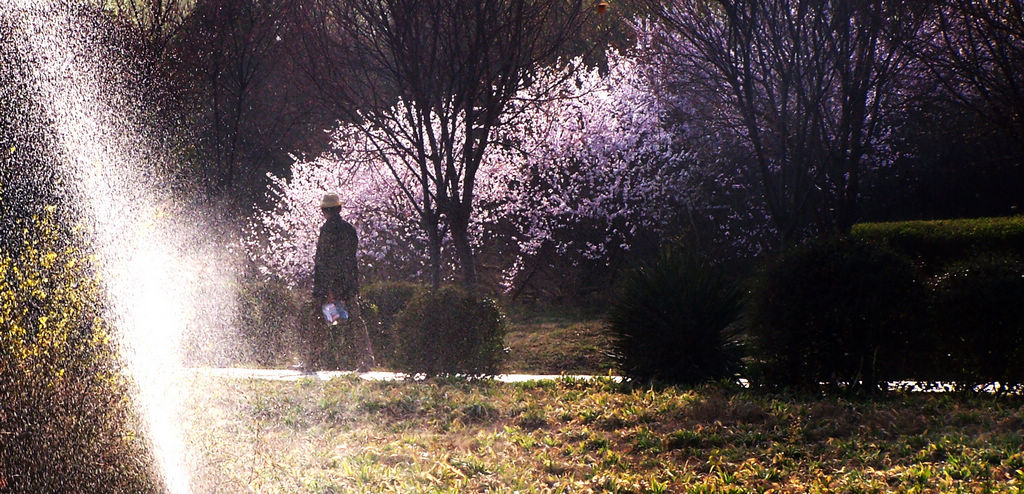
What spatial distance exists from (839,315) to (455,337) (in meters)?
3.33

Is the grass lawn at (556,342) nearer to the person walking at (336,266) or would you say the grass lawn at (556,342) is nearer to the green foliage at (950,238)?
the person walking at (336,266)

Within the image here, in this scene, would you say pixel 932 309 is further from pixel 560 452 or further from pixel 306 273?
pixel 306 273

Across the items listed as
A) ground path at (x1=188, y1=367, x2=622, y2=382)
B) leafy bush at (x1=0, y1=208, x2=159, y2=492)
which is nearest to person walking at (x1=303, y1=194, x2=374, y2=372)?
ground path at (x1=188, y1=367, x2=622, y2=382)

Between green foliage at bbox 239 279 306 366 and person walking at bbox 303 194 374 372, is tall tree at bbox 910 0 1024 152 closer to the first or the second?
person walking at bbox 303 194 374 372

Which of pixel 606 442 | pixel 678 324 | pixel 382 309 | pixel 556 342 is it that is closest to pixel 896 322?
pixel 678 324

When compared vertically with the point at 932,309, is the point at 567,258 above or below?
above

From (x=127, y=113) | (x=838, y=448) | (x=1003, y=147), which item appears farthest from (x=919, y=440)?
(x=1003, y=147)

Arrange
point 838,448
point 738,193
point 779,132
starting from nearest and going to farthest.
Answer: point 838,448
point 779,132
point 738,193

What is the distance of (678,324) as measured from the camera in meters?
7.96

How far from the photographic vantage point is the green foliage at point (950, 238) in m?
9.69

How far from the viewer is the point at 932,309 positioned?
716 cm

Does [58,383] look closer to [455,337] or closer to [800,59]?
[455,337]

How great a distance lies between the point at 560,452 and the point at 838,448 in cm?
152

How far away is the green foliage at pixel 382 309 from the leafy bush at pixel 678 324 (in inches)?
166
